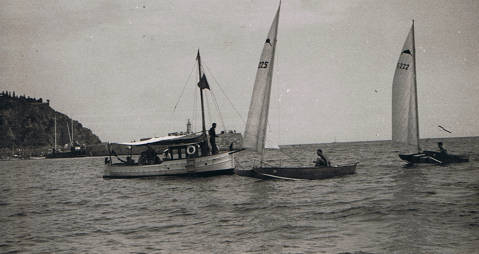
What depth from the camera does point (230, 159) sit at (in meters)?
37.0

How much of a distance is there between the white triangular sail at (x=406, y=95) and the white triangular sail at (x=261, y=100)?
1326 centimetres

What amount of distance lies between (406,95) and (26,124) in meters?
172

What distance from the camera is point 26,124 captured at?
6747 inches

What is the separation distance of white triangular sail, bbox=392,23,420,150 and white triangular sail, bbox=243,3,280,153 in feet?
43.5

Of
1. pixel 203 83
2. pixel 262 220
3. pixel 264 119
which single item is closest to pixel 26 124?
pixel 203 83

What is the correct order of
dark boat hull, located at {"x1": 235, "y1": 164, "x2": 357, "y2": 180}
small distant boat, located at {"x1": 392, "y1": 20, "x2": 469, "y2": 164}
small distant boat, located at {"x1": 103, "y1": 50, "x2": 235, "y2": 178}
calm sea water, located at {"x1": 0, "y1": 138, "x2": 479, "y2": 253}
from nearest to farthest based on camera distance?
calm sea water, located at {"x1": 0, "y1": 138, "x2": 479, "y2": 253}, dark boat hull, located at {"x1": 235, "y1": 164, "x2": 357, "y2": 180}, small distant boat, located at {"x1": 392, "y1": 20, "x2": 469, "y2": 164}, small distant boat, located at {"x1": 103, "y1": 50, "x2": 235, "y2": 178}

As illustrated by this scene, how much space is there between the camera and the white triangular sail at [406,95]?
1316 inches

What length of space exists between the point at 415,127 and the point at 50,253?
29732mm

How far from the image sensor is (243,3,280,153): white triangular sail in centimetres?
2592

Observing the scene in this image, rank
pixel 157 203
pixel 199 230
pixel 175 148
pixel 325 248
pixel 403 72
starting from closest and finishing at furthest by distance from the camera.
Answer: pixel 325 248 → pixel 199 230 → pixel 157 203 → pixel 403 72 → pixel 175 148

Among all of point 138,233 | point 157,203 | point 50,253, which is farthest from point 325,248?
point 157,203

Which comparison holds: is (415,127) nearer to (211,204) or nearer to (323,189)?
(323,189)

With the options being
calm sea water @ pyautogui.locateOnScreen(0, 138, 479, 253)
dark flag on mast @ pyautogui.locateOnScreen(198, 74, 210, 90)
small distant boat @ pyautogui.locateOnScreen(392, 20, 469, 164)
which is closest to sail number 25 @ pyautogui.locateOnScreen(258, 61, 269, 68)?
calm sea water @ pyautogui.locateOnScreen(0, 138, 479, 253)

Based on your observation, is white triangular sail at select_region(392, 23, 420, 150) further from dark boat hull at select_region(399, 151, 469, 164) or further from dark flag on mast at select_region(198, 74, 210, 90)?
dark flag on mast at select_region(198, 74, 210, 90)
